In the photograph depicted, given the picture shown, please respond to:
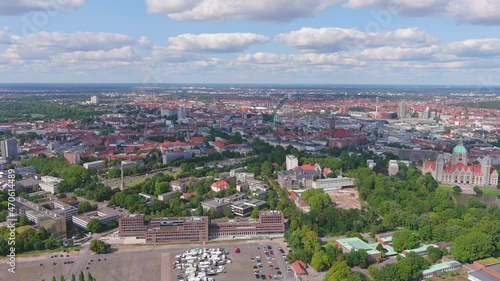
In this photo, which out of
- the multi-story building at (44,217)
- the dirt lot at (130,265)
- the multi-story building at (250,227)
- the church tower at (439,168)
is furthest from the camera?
the church tower at (439,168)

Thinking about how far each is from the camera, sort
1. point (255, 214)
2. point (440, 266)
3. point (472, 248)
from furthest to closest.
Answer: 1. point (255, 214)
2. point (472, 248)
3. point (440, 266)

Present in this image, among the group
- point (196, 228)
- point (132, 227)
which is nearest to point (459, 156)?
point (196, 228)

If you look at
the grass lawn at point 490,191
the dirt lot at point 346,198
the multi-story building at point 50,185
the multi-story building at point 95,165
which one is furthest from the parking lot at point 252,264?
the multi-story building at point 95,165

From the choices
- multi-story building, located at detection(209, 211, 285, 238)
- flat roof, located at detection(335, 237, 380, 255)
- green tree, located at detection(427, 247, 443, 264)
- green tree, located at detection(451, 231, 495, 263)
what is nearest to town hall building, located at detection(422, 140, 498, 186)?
green tree, located at detection(451, 231, 495, 263)

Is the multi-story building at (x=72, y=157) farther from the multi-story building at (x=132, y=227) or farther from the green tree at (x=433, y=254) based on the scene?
the green tree at (x=433, y=254)

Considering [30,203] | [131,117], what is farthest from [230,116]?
[30,203]

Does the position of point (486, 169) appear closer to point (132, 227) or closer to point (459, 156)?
point (459, 156)
